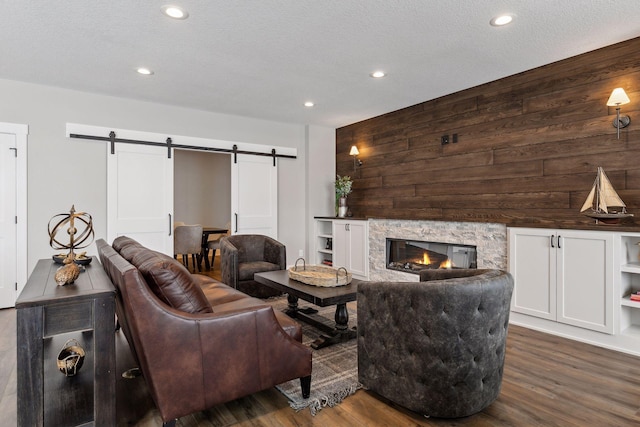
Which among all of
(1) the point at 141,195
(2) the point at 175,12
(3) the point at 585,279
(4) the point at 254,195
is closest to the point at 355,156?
(4) the point at 254,195

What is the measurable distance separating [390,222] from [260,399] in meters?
3.31

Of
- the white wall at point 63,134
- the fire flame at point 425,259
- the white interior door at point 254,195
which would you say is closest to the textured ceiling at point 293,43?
the white wall at point 63,134

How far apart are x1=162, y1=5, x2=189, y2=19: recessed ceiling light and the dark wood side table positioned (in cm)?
189

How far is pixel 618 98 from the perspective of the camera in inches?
119

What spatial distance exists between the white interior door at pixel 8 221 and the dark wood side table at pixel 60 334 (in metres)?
2.73

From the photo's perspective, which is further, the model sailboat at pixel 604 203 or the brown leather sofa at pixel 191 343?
the model sailboat at pixel 604 203

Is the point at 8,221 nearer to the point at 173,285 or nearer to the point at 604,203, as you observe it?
the point at 173,285

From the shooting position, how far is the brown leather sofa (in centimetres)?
171

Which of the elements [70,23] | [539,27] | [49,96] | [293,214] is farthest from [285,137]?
[539,27]

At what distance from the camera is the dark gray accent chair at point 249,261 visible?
4254mm

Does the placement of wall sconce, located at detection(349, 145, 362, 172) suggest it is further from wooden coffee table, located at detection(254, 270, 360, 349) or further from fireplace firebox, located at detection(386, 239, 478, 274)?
wooden coffee table, located at detection(254, 270, 360, 349)

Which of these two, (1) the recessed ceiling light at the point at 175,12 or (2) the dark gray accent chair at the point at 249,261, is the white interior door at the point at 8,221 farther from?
(1) the recessed ceiling light at the point at 175,12

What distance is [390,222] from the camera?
505 cm

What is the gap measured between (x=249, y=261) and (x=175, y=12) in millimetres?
3001
